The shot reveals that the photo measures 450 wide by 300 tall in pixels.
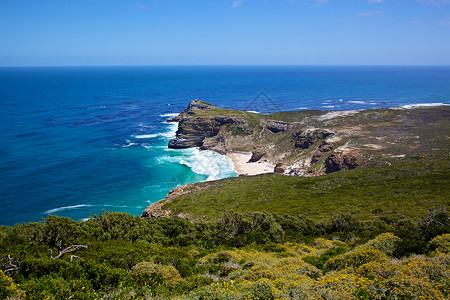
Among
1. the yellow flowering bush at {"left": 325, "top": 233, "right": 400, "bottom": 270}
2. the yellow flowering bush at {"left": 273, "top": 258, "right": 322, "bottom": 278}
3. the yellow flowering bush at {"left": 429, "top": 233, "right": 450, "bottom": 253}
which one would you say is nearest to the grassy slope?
the yellow flowering bush at {"left": 429, "top": 233, "right": 450, "bottom": 253}

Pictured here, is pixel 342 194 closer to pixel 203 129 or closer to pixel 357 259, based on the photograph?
pixel 357 259

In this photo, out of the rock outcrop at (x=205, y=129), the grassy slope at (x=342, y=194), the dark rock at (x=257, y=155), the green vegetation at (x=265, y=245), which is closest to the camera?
the green vegetation at (x=265, y=245)

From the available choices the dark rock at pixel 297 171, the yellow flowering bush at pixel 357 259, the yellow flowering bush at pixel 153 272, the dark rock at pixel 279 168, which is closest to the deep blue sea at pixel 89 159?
the dark rock at pixel 279 168

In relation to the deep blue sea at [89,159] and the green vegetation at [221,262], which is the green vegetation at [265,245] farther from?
the deep blue sea at [89,159]

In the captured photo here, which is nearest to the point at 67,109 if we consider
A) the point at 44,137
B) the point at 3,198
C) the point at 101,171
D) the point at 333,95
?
the point at 44,137

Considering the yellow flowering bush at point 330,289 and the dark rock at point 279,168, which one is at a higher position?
the yellow flowering bush at point 330,289
